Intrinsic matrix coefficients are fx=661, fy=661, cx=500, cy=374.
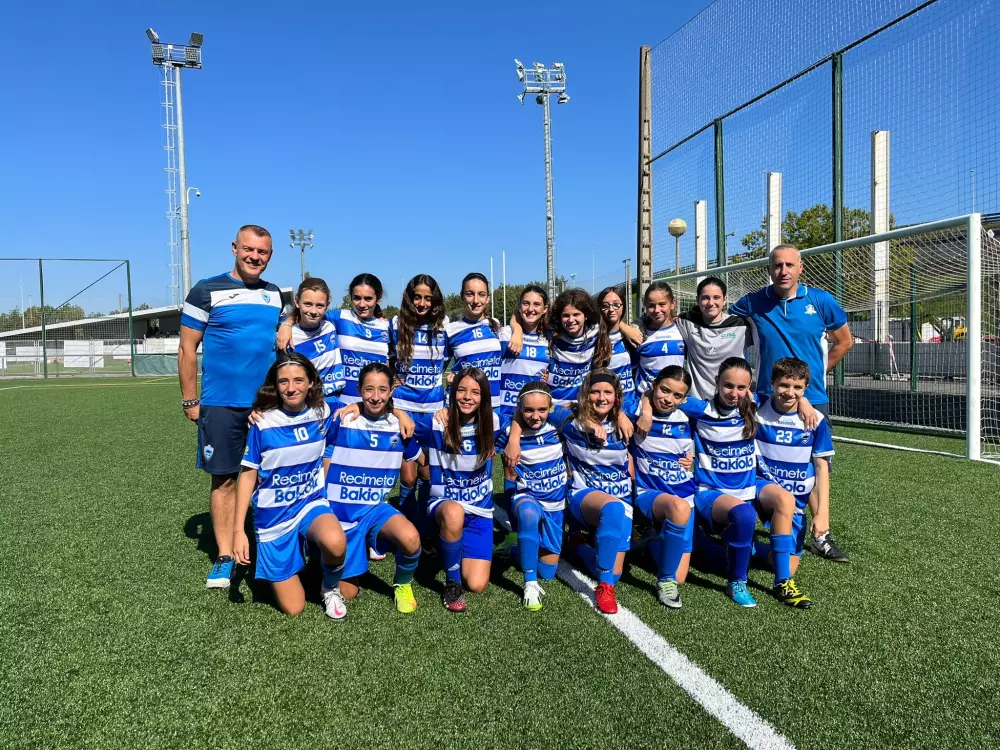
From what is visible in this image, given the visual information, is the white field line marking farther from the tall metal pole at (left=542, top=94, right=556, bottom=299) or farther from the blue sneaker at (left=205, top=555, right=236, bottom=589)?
the tall metal pole at (left=542, top=94, right=556, bottom=299)

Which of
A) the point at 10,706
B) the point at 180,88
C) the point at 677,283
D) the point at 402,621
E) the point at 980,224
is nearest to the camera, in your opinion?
the point at 10,706

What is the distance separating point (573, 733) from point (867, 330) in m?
13.2

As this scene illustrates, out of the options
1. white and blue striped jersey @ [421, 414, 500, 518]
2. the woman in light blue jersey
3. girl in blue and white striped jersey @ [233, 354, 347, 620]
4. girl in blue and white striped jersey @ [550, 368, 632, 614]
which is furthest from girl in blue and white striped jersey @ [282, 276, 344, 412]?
girl in blue and white striped jersey @ [550, 368, 632, 614]

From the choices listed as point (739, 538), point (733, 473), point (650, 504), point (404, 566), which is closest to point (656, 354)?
point (733, 473)

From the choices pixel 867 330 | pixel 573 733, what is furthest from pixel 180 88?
pixel 573 733

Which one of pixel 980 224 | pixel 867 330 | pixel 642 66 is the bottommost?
pixel 867 330

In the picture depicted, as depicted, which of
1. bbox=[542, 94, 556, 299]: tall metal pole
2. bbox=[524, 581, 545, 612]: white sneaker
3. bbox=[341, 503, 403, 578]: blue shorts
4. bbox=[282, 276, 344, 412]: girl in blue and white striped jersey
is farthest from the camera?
bbox=[542, 94, 556, 299]: tall metal pole

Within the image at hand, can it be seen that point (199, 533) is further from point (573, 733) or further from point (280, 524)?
point (573, 733)

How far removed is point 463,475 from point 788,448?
1826 mm

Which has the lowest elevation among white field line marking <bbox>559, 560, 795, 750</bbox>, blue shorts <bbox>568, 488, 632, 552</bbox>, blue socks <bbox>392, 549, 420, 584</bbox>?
white field line marking <bbox>559, 560, 795, 750</bbox>

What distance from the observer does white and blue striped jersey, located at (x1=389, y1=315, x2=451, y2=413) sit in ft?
13.1

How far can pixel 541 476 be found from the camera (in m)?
Result: 3.61

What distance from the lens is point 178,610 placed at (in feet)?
10.4

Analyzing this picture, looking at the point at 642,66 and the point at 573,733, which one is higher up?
the point at 642,66
